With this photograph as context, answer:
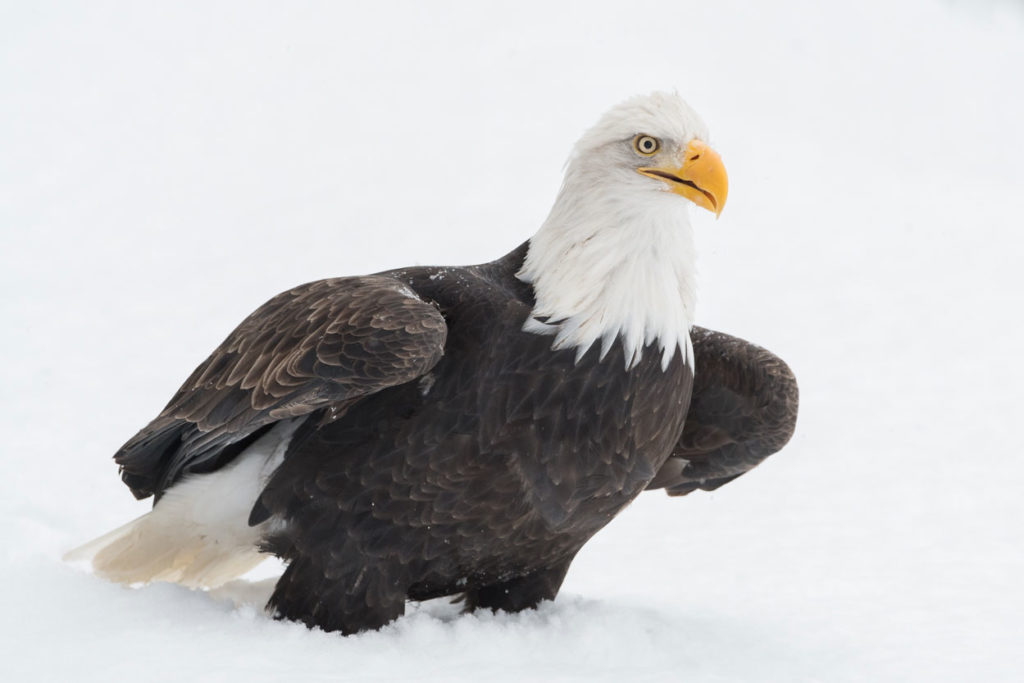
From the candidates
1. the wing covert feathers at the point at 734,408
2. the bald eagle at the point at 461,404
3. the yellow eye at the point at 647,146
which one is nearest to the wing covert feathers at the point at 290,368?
the bald eagle at the point at 461,404

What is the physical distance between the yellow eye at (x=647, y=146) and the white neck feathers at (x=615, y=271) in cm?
8

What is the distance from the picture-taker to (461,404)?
4371 mm

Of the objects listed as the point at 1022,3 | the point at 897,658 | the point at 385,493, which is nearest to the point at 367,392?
the point at 385,493

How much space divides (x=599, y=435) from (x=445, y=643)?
0.90 m

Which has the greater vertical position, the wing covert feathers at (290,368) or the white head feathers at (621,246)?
the white head feathers at (621,246)

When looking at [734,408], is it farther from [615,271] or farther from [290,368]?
[290,368]

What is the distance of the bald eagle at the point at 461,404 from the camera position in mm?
4352

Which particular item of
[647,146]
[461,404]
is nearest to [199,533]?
[461,404]

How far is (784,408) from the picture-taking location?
531 cm

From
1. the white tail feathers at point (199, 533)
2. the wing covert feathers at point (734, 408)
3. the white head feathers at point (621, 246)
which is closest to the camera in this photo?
the white head feathers at point (621, 246)

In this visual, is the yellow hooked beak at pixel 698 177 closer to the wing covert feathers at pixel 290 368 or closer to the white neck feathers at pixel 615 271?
the white neck feathers at pixel 615 271

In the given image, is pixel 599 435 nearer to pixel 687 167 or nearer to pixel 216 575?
pixel 687 167

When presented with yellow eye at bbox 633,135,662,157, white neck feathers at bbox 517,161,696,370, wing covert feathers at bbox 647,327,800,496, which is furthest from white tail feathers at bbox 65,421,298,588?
wing covert feathers at bbox 647,327,800,496

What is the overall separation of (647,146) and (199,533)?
219 cm
